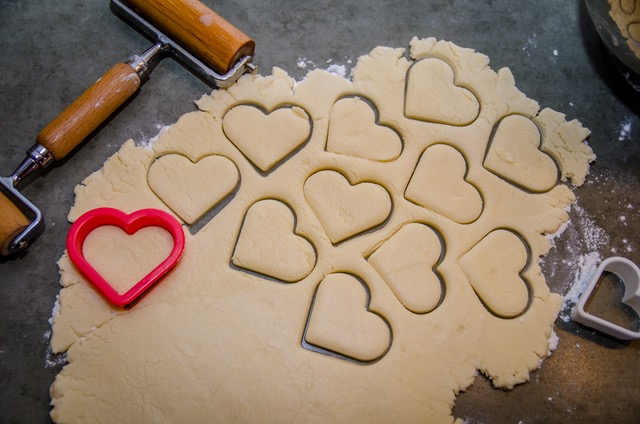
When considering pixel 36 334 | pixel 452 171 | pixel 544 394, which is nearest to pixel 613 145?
pixel 452 171

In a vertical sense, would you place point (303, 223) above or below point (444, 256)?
below

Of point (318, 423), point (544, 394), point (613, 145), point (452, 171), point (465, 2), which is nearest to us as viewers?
point (318, 423)

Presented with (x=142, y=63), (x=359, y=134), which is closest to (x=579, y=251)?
(x=359, y=134)

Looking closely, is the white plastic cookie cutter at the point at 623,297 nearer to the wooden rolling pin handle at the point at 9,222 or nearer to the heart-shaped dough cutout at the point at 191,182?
the heart-shaped dough cutout at the point at 191,182

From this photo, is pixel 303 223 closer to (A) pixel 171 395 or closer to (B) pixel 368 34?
(A) pixel 171 395

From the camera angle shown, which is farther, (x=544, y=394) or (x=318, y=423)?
(x=544, y=394)

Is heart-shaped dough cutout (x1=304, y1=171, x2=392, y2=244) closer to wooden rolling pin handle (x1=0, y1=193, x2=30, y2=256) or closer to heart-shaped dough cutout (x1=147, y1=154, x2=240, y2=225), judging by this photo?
heart-shaped dough cutout (x1=147, y1=154, x2=240, y2=225)

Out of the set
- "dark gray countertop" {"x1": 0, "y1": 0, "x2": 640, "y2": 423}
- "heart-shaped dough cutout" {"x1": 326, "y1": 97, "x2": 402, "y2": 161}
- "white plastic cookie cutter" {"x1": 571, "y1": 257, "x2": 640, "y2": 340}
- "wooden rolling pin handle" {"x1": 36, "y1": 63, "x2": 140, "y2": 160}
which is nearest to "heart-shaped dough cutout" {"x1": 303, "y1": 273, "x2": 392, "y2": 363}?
"dark gray countertop" {"x1": 0, "y1": 0, "x2": 640, "y2": 423}
